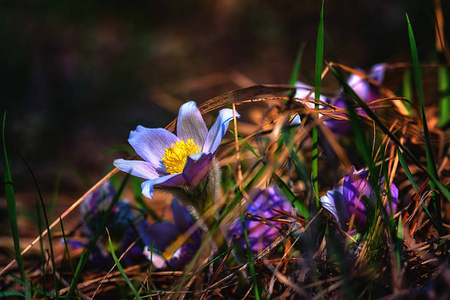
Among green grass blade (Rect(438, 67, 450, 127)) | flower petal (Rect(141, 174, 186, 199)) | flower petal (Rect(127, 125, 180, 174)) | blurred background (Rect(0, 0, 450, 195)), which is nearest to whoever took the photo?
flower petal (Rect(141, 174, 186, 199))

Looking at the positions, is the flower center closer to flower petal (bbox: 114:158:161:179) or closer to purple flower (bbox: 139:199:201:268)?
flower petal (bbox: 114:158:161:179)

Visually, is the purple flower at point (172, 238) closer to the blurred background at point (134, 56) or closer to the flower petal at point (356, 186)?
the flower petal at point (356, 186)

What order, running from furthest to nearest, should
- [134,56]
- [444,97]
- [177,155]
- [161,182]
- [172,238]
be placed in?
[134,56]
[444,97]
[172,238]
[177,155]
[161,182]

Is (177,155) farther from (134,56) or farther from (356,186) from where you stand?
(134,56)

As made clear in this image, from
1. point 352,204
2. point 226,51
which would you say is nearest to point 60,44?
point 226,51

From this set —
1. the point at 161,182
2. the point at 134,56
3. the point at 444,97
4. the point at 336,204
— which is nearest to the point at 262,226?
the point at 336,204

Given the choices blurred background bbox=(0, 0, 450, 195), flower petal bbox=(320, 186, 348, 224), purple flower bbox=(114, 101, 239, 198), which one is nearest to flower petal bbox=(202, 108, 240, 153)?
purple flower bbox=(114, 101, 239, 198)
